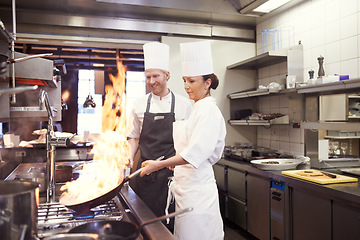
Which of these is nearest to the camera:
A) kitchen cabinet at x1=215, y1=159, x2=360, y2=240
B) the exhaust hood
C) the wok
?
the wok

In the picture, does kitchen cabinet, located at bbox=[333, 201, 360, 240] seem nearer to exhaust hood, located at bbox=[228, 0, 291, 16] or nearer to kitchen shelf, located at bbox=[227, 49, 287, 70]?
kitchen shelf, located at bbox=[227, 49, 287, 70]

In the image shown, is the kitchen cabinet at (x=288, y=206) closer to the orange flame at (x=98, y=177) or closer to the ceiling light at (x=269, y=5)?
the orange flame at (x=98, y=177)

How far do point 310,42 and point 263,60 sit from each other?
2.04ft

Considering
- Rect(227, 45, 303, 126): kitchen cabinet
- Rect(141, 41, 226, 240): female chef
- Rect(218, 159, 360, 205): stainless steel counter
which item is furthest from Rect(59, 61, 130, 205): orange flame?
Rect(227, 45, 303, 126): kitchen cabinet

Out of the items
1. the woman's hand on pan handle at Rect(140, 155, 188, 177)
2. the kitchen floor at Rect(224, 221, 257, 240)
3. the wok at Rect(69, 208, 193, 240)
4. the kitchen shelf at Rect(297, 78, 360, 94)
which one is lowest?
the kitchen floor at Rect(224, 221, 257, 240)

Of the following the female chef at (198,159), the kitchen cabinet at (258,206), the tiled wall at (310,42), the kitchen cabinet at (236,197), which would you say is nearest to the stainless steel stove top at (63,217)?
the female chef at (198,159)

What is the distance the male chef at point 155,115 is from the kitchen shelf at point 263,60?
4.70 feet

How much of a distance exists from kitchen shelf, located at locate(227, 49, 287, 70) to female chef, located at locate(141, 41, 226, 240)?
1763 mm

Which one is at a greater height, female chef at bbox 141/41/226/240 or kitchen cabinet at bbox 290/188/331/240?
female chef at bbox 141/41/226/240

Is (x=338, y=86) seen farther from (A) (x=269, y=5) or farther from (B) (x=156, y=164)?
(B) (x=156, y=164)

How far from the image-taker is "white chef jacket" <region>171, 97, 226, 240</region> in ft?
5.90

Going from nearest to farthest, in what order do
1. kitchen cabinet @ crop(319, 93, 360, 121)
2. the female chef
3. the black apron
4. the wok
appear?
the wok, the female chef, the black apron, kitchen cabinet @ crop(319, 93, 360, 121)

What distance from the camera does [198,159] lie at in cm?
179

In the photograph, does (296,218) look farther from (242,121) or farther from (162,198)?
(242,121)
